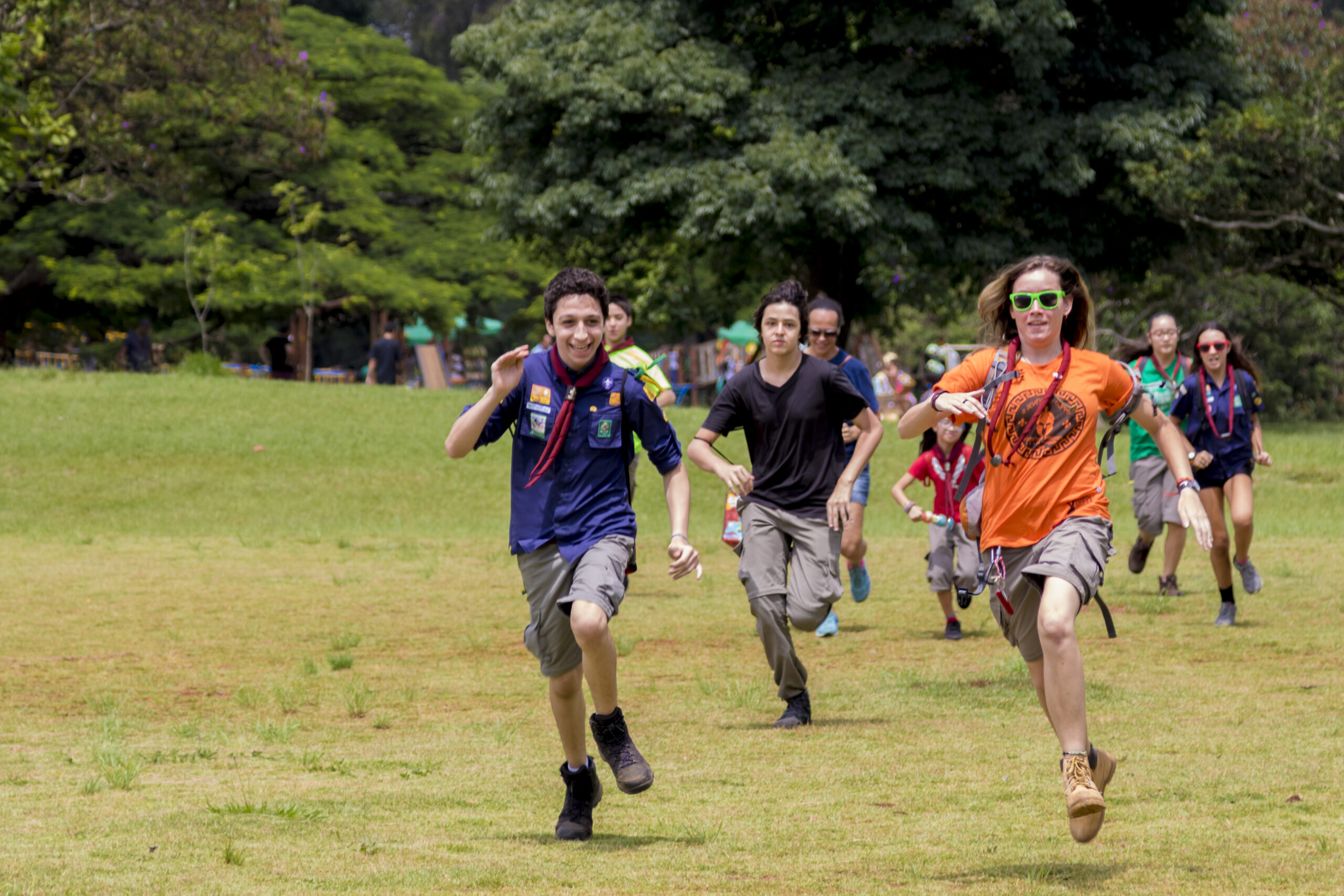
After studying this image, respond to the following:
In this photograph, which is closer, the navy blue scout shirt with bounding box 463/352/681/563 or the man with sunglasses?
the navy blue scout shirt with bounding box 463/352/681/563

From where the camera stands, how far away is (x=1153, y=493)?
41.4ft

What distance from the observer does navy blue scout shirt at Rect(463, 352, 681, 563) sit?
18.7 ft

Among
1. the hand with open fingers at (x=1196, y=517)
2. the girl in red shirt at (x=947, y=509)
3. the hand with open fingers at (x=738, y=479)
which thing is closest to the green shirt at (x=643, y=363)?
the girl in red shirt at (x=947, y=509)

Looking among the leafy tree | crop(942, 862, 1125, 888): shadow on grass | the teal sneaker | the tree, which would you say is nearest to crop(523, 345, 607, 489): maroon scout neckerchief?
crop(942, 862, 1125, 888): shadow on grass

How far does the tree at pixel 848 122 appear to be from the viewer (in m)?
28.1

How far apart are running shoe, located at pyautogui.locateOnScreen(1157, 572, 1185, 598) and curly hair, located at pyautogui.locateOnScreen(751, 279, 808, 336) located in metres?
6.26

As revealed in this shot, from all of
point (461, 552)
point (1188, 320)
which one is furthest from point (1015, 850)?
point (1188, 320)

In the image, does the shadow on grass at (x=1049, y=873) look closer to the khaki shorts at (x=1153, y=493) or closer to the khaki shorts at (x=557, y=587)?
the khaki shorts at (x=557, y=587)

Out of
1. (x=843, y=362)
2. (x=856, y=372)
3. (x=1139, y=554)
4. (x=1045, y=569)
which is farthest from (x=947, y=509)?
(x=1045, y=569)

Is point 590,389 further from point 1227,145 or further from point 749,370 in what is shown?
point 1227,145

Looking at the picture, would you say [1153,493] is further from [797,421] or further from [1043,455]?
[1043,455]

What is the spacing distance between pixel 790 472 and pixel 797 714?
1.26 m

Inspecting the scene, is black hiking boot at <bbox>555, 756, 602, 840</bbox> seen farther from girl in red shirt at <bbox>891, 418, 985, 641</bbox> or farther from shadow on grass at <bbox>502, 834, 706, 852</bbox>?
girl in red shirt at <bbox>891, 418, 985, 641</bbox>

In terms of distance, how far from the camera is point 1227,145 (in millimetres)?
29156
